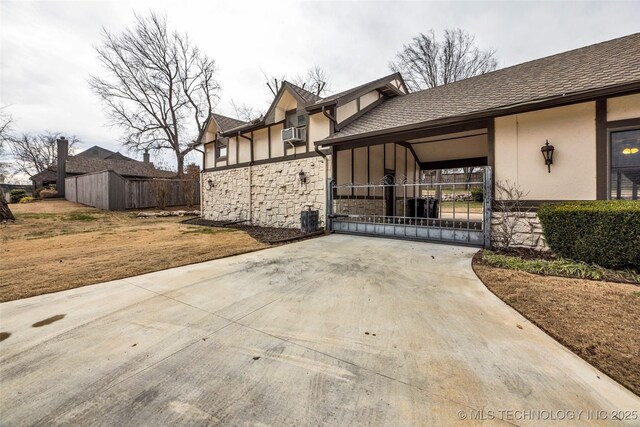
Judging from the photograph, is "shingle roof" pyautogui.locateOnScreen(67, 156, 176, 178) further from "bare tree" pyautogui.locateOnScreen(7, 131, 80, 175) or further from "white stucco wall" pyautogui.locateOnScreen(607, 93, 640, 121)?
"white stucco wall" pyautogui.locateOnScreen(607, 93, 640, 121)

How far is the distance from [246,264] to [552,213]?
5402mm

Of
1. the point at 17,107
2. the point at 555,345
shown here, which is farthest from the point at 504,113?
the point at 17,107

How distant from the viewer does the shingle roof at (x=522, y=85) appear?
500 cm

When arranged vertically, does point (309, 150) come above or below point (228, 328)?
above

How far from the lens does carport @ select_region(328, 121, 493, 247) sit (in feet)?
19.6

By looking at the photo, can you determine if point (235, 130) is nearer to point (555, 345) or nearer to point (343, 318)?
point (343, 318)

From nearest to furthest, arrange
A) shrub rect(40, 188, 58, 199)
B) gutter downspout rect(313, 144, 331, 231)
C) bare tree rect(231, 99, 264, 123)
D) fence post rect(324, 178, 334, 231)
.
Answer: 1. fence post rect(324, 178, 334, 231)
2. gutter downspout rect(313, 144, 331, 231)
3. shrub rect(40, 188, 58, 199)
4. bare tree rect(231, 99, 264, 123)

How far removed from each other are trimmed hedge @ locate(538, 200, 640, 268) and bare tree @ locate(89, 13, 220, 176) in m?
19.4

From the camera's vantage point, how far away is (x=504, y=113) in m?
5.37

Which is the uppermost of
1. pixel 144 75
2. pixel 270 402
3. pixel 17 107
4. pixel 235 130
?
pixel 144 75

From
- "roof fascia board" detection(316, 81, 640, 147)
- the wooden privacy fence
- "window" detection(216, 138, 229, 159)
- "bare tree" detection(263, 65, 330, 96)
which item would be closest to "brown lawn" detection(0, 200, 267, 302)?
"roof fascia board" detection(316, 81, 640, 147)

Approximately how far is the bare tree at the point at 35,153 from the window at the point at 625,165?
147 feet

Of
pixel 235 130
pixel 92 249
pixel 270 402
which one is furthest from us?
pixel 235 130

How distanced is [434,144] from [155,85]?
21.1 meters
